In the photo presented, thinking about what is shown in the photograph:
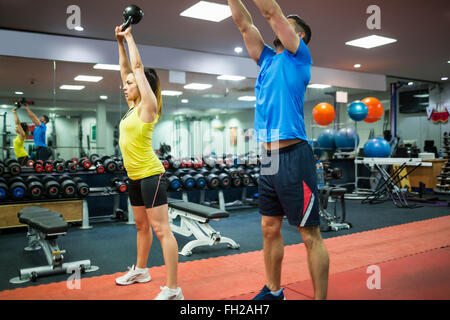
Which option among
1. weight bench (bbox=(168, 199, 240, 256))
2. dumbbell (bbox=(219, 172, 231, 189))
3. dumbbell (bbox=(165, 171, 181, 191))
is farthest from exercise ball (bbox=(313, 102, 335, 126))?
weight bench (bbox=(168, 199, 240, 256))

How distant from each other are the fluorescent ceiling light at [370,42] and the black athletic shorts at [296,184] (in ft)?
14.9

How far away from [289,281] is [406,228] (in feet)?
7.42

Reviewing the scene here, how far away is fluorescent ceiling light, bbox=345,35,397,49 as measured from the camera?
536 cm

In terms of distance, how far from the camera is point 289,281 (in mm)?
2172

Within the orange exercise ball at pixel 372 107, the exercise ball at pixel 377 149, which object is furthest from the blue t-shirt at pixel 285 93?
the orange exercise ball at pixel 372 107

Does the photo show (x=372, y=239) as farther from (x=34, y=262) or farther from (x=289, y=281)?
(x=34, y=262)

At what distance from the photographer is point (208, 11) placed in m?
4.23

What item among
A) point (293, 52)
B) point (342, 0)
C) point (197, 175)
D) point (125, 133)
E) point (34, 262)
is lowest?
point (34, 262)

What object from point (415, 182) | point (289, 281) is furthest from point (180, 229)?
point (415, 182)

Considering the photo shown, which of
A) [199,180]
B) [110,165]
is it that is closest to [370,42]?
[199,180]

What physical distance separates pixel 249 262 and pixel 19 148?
354 centimetres

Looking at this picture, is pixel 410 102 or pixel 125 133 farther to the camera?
pixel 410 102

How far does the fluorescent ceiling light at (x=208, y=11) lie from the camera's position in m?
4.07

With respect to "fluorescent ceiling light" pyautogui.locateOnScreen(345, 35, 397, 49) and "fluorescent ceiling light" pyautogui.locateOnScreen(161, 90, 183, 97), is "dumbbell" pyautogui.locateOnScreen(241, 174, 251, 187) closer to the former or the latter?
"fluorescent ceiling light" pyautogui.locateOnScreen(161, 90, 183, 97)
